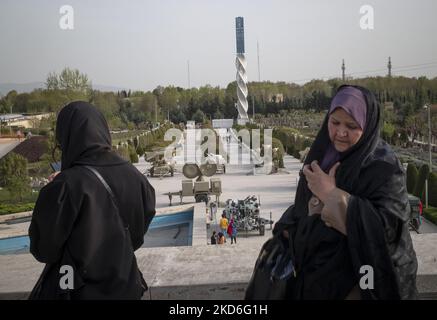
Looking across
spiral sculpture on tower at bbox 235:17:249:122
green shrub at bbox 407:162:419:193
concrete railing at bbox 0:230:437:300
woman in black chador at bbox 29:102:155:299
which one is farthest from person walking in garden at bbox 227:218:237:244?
spiral sculpture on tower at bbox 235:17:249:122

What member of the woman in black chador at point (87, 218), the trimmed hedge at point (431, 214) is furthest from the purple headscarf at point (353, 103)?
the trimmed hedge at point (431, 214)

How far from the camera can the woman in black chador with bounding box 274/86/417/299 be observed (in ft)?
3.66

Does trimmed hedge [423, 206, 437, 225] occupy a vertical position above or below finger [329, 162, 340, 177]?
below

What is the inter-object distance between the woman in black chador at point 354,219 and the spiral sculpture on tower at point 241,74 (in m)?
45.1

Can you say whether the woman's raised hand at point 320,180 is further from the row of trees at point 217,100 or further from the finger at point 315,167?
the row of trees at point 217,100

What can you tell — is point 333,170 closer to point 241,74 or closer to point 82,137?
point 82,137

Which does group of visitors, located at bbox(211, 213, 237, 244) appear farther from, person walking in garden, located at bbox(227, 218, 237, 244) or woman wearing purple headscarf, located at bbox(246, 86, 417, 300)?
Answer: woman wearing purple headscarf, located at bbox(246, 86, 417, 300)

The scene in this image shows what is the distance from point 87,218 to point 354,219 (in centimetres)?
60

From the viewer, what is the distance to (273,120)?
47.3 meters

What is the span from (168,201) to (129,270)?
12071 mm

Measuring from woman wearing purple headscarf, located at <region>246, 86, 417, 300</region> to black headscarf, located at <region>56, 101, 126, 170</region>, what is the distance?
50 cm
